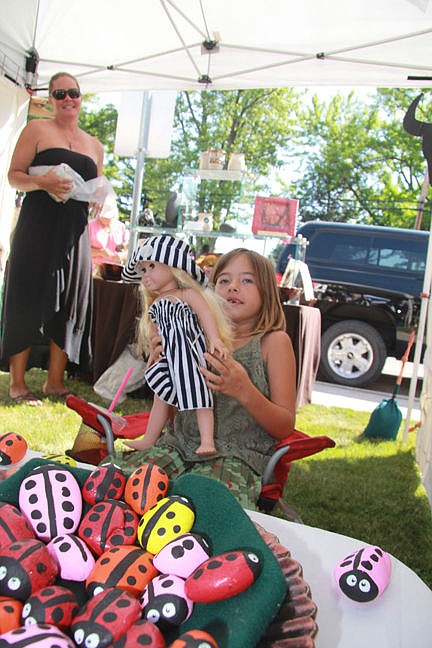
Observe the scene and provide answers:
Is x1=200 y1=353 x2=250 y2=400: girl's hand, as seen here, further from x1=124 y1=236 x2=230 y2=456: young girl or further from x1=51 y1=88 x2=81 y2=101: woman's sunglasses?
x1=51 y1=88 x2=81 y2=101: woman's sunglasses

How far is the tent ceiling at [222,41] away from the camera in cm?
393

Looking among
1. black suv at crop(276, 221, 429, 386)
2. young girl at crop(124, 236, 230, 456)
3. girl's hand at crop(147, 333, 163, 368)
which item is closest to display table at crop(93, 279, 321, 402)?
black suv at crop(276, 221, 429, 386)

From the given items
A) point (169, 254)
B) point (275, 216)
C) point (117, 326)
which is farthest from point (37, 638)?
point (275, 216)

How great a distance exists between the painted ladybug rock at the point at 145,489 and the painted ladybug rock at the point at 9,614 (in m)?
0.23

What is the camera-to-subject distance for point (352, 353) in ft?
21.6

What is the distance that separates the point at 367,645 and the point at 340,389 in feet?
19.0

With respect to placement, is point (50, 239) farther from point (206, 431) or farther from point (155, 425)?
point (206, 431)

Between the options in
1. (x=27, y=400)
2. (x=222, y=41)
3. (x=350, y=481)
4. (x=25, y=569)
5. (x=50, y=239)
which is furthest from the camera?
(x=222, y=41)

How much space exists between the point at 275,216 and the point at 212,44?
4.66 feet

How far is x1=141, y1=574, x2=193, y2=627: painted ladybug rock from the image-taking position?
568 mm

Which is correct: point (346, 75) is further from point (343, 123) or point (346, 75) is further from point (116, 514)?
point (343, 123)

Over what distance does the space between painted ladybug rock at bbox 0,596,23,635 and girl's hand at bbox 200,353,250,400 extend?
0.98 metres

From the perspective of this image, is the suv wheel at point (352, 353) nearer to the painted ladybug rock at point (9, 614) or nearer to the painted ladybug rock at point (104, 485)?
the painted ladybug rock at point (104, 485)

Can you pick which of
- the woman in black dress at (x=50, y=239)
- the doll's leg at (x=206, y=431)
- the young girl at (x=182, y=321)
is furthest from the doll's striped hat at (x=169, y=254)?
the woman in black dress at (x=50, y=239)
